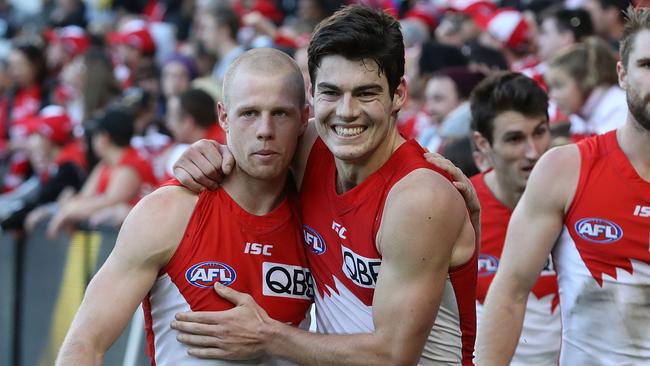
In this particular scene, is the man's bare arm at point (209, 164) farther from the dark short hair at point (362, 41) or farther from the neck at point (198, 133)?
the neck at point (198, 133)

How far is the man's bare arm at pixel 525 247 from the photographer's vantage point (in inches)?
172

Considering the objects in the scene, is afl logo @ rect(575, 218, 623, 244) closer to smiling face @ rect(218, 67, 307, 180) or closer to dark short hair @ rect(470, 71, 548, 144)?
smiling face @ rect(218, 67, 307, 180)

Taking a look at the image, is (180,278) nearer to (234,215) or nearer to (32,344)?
(234,215)

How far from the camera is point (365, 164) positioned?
410 centimetres

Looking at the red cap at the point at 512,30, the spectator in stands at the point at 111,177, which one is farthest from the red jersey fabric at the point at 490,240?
the red cap at the point at 512,30

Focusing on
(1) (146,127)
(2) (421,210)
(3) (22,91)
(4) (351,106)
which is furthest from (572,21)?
(3) (22,91)

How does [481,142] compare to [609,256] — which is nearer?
[609,256]

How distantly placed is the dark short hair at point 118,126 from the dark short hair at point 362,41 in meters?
5.15

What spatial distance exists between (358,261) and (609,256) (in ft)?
3.28

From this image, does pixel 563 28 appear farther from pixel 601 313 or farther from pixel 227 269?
pixel 227 269

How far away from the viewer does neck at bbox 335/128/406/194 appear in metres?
4.08

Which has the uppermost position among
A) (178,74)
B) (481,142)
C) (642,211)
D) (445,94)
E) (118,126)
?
(178,74)

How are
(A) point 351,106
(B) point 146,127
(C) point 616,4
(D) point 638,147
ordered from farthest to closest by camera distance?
(B) point 146,127, (C) point 616,4, (D) point 638,147, (A) point 351,106

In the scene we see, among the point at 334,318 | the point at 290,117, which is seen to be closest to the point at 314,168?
the point at 290,117
